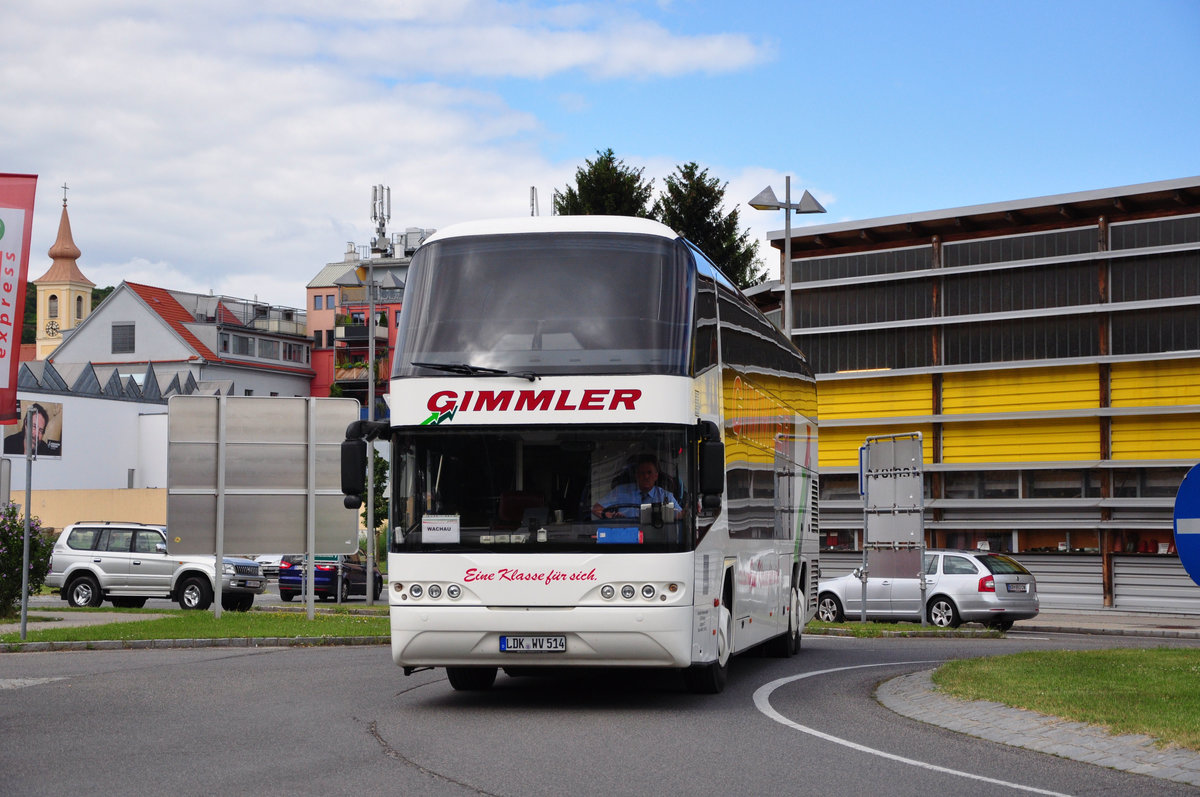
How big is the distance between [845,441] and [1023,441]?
4741 mm

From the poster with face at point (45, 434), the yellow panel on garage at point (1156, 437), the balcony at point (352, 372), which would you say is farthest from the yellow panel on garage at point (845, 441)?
the balcony at point (352, 372)

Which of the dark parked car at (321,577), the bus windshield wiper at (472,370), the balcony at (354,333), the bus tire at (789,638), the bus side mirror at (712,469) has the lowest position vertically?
the dark parked car at (321,577)

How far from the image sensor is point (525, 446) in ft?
41.1

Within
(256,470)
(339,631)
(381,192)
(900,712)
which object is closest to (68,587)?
(256,470)

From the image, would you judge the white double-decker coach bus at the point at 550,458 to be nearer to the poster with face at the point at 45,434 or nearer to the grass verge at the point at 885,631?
the grass verge at the point at 885,631

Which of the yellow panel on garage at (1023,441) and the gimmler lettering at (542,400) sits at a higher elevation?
the yellow panel on garage at (1023,441)

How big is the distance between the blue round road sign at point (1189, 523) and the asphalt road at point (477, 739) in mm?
1679

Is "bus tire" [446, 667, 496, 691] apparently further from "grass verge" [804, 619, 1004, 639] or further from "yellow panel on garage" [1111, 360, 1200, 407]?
"yellow panel on garage" [1111, 360, 1200, 407]

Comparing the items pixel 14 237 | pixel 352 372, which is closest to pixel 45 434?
pixel 352 372

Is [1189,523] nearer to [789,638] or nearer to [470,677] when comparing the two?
[470,677]

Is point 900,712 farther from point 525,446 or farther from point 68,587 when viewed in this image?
point 68,587

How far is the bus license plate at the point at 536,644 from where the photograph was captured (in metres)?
12.4

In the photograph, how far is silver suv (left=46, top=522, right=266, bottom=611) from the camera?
32531mm

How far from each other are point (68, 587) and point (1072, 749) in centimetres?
2683
